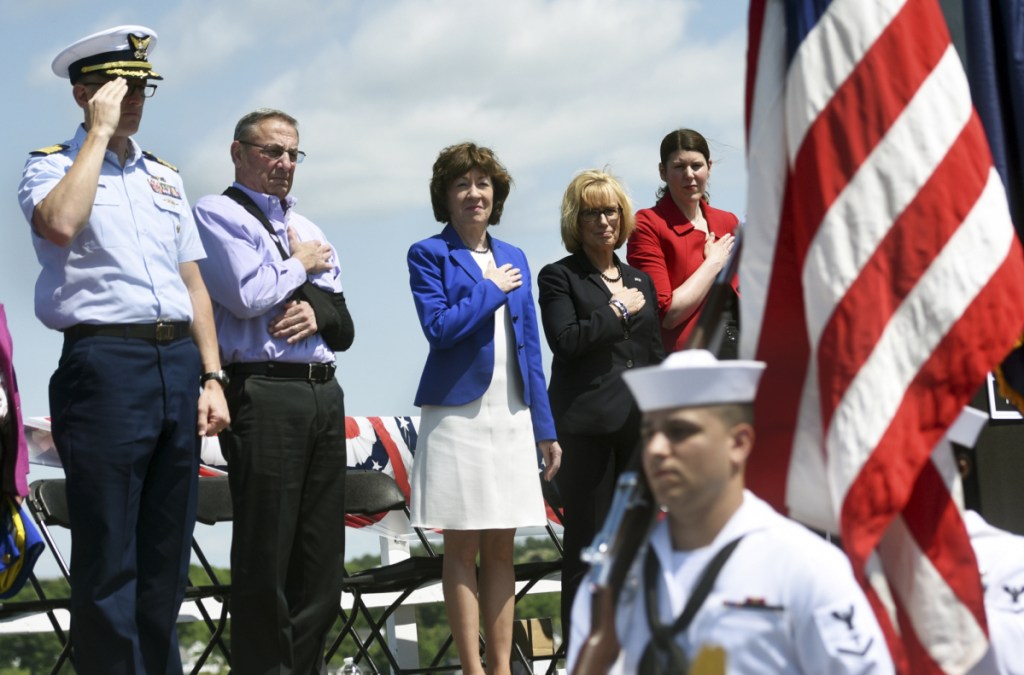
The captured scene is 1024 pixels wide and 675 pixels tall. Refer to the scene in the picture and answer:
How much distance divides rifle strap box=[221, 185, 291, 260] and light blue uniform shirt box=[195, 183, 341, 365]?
0.03 meters

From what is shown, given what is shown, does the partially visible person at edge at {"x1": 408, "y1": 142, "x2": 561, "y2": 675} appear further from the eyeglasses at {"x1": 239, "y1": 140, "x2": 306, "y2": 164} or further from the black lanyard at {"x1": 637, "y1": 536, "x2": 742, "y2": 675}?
the black lanyard at {"x1": 637, "y1": 536, "x2": 742, "y2": 675}

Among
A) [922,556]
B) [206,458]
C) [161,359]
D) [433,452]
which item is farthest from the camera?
[206,458]

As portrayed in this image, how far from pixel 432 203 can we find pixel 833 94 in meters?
3.06

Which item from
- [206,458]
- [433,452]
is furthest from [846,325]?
[206,458]

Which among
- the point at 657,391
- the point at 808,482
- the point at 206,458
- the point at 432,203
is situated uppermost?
the point at 432,203

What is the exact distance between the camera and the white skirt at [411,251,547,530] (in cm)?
601

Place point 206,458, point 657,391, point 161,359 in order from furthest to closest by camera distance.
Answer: point 206,458
point 161,359
point 657,391

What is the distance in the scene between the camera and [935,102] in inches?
142

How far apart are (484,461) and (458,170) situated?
1.22m

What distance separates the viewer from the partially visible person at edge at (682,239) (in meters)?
6.52

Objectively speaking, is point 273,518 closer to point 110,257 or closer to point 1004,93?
point 110,257

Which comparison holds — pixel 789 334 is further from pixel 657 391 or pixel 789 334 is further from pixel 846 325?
pixel 657 391

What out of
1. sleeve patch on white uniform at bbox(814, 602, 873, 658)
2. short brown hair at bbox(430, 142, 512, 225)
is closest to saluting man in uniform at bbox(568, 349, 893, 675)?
sleeve patch on white uniform at bbox(814, 602, 873, 658)

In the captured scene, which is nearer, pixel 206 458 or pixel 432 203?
pixel 432 203
